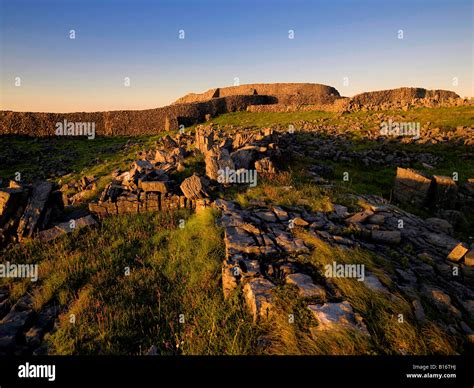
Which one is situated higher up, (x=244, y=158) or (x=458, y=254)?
(x=244, y=158)

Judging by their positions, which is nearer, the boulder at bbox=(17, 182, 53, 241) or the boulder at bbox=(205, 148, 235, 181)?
the boulder at bbox=(17, 182, 53, 241)

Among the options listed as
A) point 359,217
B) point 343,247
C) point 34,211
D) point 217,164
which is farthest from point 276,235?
point 34,211

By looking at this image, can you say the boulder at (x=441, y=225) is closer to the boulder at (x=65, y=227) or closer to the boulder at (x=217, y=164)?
the boulder at (x=217, y=164)

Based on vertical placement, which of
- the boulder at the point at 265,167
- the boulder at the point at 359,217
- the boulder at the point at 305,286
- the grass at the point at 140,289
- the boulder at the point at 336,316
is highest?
the boulder at the point at 265,167

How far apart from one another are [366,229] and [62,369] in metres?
6.59

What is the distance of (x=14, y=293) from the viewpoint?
6.11 m

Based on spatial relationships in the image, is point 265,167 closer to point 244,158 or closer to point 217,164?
point 244,158

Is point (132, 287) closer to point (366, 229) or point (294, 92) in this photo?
point (366, 229)

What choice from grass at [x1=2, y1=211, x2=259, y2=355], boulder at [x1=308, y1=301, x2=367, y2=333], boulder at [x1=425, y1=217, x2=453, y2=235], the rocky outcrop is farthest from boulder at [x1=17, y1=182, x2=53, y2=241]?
the rocky outcrop

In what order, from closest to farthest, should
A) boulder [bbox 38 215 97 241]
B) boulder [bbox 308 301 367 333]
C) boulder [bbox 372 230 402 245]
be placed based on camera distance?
boulder [bbox 308 301 367 333] → boulder [bbox 372 230 402 245] → boulder [bbox 38 215 97 241]

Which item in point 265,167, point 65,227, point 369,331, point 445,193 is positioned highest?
point 265,167

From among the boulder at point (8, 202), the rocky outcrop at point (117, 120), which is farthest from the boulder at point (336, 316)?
the rocky outcrop at point (117, 120)

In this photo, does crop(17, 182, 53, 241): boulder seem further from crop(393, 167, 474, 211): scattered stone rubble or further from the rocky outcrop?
the rocky outcrop

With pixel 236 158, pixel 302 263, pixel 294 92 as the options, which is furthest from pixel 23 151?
pixel 294 92
